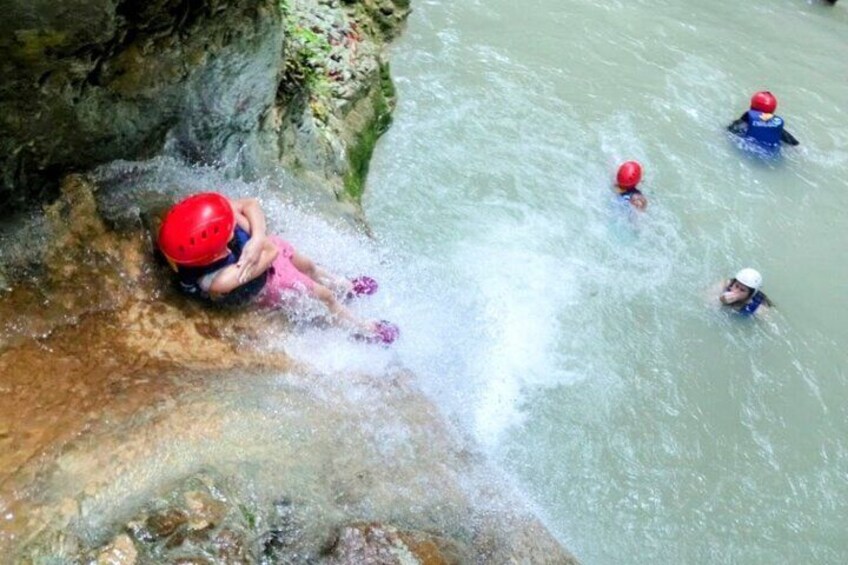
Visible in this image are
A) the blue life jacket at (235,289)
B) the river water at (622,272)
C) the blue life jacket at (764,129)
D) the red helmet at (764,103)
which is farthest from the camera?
the red helmet at (764,103)

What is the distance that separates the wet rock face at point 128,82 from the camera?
414 cm

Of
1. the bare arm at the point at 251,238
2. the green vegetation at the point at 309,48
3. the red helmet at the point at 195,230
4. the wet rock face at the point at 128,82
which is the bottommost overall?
the green vegetation at the point at 309,48

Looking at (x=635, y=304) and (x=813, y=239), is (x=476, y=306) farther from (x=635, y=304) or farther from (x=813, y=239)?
(x=813, y=239)

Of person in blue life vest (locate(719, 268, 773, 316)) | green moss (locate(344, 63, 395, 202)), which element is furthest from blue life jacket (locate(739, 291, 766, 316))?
green moss (locate(344, 63, 395, 202))

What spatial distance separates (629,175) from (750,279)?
178 cm

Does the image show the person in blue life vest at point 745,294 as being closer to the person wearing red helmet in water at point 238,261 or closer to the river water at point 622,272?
the river water at point 622,272

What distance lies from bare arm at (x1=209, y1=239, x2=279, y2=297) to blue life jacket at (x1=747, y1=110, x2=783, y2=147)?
7.22 metres

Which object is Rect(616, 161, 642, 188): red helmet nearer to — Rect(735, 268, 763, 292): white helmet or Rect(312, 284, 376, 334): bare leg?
Rect(735, 268, 763, 292): white helmet

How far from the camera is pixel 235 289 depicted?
5.13 meters

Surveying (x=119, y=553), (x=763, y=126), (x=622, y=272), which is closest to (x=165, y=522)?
(x=119, y=553)

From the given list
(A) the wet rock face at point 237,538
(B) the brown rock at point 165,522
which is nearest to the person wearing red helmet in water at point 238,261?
(A) the wet rock face at point 237,538

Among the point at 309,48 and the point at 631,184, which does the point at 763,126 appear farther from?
the point at 309,48

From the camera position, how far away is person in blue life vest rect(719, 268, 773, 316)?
7.61m

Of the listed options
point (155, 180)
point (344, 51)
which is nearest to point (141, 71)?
point (155, 180)
